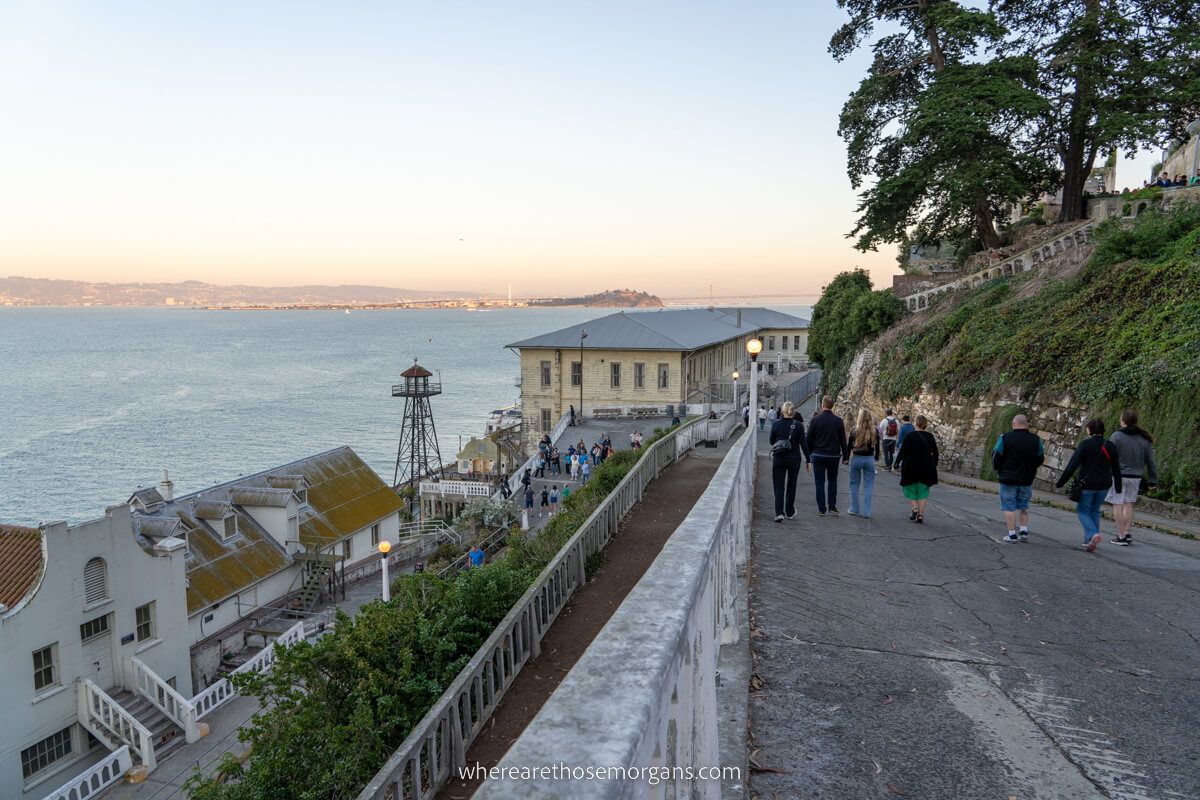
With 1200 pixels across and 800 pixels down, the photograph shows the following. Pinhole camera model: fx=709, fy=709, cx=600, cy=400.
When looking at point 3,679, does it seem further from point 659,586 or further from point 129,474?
point 129,474

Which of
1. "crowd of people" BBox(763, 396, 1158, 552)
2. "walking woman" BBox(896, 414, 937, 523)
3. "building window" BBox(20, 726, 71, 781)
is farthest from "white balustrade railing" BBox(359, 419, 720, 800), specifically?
"building window" BBox(20, 726, 71, 781)

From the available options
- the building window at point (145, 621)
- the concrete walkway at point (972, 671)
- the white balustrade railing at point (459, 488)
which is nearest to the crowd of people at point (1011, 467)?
the concrete walkway at point (972, 671)

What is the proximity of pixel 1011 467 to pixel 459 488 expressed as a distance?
3562 cm

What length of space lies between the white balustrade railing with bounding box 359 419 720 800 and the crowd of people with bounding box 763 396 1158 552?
114 inches

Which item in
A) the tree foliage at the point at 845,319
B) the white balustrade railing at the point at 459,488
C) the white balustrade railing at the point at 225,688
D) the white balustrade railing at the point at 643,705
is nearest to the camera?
the white balustrade railing at the point at 643,705

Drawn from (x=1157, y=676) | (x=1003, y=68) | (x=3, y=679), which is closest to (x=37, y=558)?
(x=3, y=679)

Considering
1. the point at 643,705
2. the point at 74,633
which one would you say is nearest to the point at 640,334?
the point at 74,633

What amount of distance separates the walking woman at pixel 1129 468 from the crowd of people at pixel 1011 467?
0.03ft

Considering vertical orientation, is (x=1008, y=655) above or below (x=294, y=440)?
above

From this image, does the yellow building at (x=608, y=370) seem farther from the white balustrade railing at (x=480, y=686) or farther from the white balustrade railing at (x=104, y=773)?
the white balustrade railing at (x=480, y=686)

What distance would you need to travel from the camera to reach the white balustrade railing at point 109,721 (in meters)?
16.1

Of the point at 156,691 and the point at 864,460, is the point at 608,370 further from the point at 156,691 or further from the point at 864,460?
the point at 864,460

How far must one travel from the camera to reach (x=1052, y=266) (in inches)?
882

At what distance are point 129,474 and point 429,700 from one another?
58.0m
